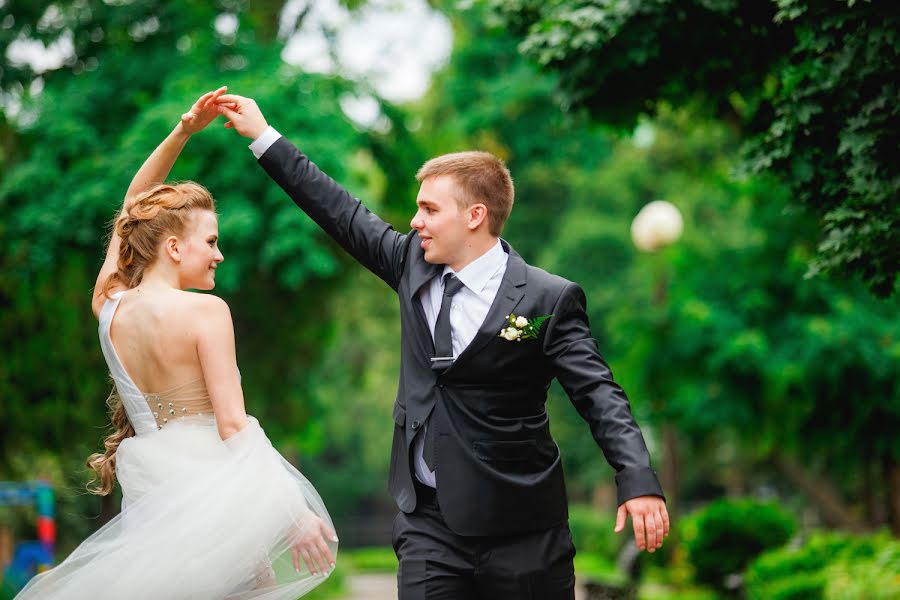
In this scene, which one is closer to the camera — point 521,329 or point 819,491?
point 521,329

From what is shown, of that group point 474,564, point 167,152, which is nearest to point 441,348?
point 474,564

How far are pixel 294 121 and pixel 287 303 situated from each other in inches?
159

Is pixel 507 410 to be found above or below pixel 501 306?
below

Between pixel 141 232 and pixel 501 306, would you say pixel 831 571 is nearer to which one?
pixel 501 306

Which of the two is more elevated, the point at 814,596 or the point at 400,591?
the point at 400,591

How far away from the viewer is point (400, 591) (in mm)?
3906

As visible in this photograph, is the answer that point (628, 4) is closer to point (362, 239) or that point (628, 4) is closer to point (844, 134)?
point (844, 134)

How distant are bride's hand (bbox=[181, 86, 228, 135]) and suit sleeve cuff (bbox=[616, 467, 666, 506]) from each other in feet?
6.98

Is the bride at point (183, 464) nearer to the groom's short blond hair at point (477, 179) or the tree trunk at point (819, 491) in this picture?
the groom's short blond hair at point (477, 179)

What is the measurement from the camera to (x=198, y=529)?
12.0ft

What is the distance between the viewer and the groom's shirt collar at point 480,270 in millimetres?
4137

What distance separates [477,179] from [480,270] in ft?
1.16

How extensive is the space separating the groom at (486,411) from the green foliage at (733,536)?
10.0 m

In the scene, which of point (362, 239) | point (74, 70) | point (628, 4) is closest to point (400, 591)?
point (362, 239)
